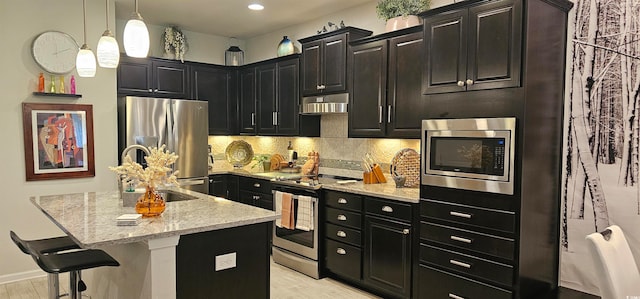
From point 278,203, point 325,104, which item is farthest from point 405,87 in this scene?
point 278,203

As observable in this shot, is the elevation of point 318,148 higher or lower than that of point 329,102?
lower

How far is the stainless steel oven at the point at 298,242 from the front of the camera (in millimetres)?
4125

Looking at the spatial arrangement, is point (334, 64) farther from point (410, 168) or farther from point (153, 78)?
point (153, 78)

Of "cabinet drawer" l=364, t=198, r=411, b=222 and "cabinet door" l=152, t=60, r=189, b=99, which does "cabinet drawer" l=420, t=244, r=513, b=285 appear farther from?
"cabinet door" l=152, t=60, r=189, b=99

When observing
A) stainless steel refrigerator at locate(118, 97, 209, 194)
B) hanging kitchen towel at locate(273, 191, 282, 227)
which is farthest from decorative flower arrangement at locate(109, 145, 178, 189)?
stainless steel refrigerator at locate(118, 97, 209, 194)

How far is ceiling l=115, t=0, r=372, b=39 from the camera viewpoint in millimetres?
4520

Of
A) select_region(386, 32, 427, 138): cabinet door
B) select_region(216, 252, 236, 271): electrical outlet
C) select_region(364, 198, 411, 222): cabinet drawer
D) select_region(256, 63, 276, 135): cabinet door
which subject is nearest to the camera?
select_region(216, 252, 236, 271): electrical outlet

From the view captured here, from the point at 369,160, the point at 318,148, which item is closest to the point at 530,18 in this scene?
the point at 369,160

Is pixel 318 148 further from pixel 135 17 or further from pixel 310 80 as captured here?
pixel 135 17

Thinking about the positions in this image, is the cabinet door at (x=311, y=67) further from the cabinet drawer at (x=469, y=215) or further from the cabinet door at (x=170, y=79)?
the cabinet drawer at (x=469, y=215)

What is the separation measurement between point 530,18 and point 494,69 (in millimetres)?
373

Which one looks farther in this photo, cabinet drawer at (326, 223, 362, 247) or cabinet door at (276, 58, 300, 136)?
cabinet door at (276, 58, 300, 136)

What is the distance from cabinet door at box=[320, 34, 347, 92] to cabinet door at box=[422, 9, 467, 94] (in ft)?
3.70

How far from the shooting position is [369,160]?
427 cm
